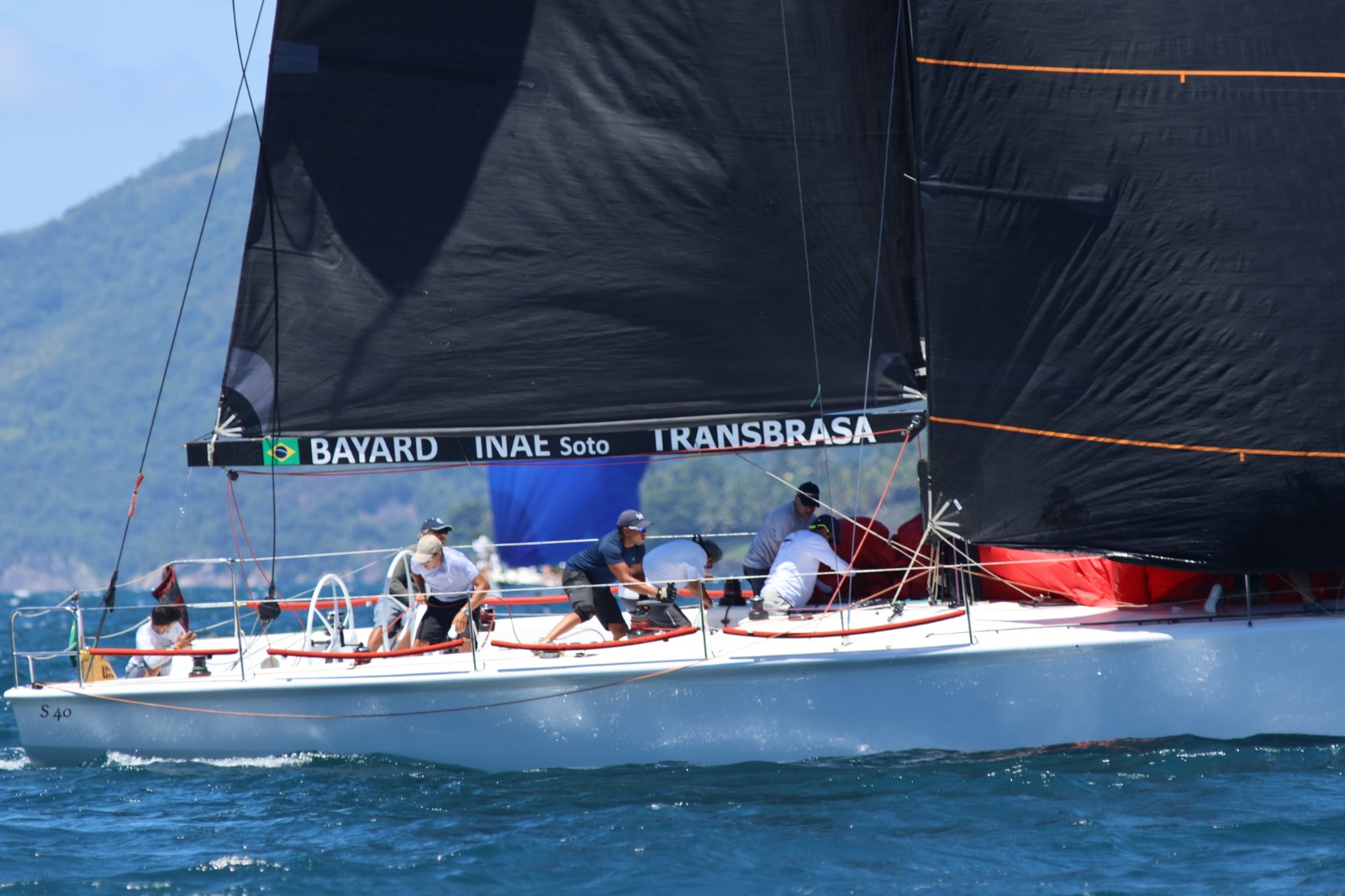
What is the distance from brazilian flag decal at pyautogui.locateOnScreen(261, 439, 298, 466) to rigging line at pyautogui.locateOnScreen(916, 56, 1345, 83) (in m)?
4.40

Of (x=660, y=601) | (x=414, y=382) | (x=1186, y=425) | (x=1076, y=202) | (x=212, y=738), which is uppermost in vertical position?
(x=1076, y=202)

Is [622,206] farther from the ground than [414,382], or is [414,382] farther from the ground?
[622,206]

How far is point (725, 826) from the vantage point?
708cm

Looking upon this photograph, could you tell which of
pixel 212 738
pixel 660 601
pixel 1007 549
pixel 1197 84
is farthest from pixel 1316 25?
pixel 212 738

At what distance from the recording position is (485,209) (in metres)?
8.96

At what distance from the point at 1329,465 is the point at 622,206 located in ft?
13.9

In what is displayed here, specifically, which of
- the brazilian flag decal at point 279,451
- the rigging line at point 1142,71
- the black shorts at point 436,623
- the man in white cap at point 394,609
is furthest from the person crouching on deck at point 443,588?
the rigging line at point 1142,71

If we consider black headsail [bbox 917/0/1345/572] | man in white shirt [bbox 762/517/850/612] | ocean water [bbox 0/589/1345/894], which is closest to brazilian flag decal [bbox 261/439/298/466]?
ocean water [bbox 0/589/1345/894]

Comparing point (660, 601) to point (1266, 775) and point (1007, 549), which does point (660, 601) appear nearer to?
point (1007, 549)

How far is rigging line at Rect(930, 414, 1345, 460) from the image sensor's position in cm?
790

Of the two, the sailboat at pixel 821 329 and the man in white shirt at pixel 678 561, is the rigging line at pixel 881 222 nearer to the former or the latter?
the sailboat at pixel 821 329

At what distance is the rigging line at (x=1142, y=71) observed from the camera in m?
7.94

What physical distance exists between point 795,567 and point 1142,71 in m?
3.45

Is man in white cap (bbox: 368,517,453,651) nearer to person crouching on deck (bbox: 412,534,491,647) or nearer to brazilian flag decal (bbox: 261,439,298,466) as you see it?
person crouching on deck (bbox: 412,534,491,647)
